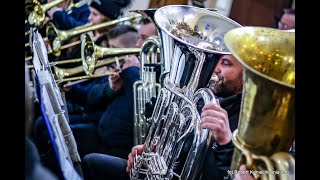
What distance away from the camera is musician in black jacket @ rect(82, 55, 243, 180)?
1545 mm

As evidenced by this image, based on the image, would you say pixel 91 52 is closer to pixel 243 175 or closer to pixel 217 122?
pixel 217 122

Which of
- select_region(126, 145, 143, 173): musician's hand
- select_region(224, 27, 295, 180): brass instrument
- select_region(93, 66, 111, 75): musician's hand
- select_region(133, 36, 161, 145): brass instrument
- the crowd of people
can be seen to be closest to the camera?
select_region(224, 27, 295, 180): brass instrument

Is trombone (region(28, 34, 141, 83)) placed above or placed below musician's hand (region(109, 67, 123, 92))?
above

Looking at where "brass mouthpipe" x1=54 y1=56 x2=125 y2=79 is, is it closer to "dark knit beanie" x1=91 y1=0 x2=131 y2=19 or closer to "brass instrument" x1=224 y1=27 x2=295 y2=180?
"dark knit beanie" x1=91 y1=0 x2=131 y2=19

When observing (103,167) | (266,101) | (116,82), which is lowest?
(103,167)

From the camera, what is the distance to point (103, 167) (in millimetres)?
1832

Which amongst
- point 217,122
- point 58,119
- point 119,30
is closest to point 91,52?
point 119,30

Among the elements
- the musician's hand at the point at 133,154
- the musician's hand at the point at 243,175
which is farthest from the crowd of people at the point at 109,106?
the musician's hand at the point at 243,175

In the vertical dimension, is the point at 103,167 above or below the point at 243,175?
below

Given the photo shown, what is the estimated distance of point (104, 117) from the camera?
1.96 meters

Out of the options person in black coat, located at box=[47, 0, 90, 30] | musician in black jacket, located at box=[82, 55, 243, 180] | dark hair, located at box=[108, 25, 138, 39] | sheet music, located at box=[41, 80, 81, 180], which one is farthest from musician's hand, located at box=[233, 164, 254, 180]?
person in black coat, located at box=[47, 0, 90, 30]

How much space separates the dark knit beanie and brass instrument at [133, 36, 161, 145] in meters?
0.17

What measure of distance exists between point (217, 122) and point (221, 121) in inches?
0.5

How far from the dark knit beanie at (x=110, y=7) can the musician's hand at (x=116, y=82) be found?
0.21m
